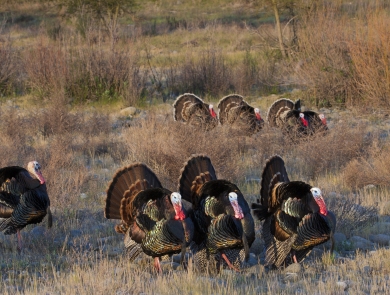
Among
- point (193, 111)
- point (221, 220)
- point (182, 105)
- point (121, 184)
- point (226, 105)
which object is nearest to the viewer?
point (221, 220)

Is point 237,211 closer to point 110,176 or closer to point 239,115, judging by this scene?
point 110,176

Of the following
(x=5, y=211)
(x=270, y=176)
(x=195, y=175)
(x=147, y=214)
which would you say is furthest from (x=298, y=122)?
(x=5, y=211)

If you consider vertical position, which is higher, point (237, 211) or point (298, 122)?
point (237, 211)

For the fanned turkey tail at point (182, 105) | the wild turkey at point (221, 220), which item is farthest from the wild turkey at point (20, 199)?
the fanned turkey tail at point (182, 105)

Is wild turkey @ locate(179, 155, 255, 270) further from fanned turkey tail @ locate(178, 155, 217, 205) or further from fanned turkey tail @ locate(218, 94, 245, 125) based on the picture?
fanned turkey tail @ locate(218, 94, 245, 125)

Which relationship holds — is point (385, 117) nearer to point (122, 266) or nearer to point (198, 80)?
point (198, 80)

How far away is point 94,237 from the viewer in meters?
→ 6.56

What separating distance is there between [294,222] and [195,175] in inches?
40.0

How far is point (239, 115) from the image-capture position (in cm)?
1090

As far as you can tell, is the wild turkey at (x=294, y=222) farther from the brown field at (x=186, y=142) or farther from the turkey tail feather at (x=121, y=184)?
the turkey tail feather at (x=121, y=184)

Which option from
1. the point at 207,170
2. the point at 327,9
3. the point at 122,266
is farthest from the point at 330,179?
the point at 327,9

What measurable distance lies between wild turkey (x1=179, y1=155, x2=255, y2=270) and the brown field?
0.77 ft

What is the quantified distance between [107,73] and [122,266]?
9.54 m

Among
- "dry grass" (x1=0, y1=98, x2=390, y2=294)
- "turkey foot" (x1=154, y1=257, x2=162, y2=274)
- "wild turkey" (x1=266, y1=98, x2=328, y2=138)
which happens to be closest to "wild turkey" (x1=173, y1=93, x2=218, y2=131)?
"dry grass" (x1=0, y1=98, x2=390, y2=294)
